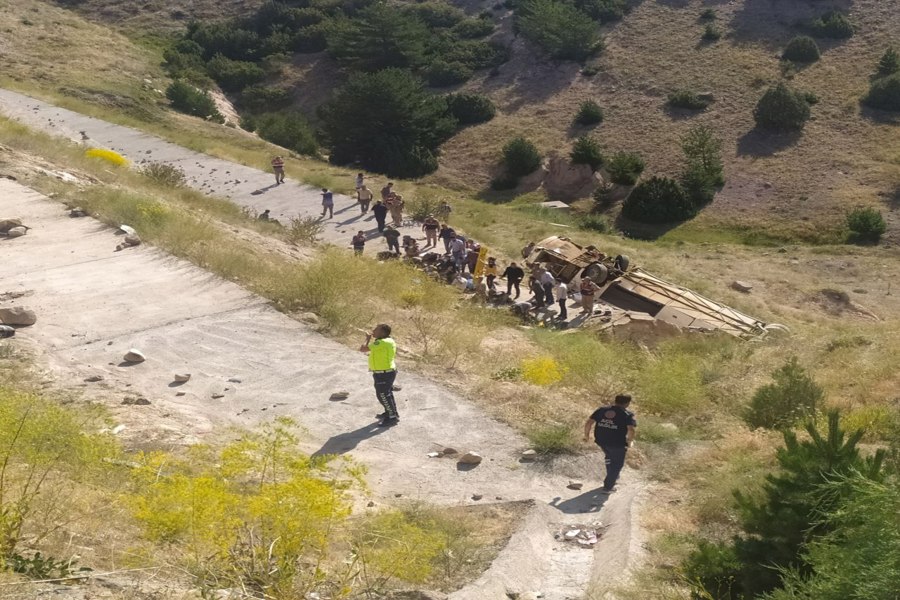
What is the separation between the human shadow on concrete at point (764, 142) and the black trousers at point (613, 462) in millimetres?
28757

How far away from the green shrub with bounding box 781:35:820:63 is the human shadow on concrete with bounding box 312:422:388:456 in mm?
36796

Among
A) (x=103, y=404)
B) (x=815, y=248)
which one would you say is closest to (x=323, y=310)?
(x=103, y=404)

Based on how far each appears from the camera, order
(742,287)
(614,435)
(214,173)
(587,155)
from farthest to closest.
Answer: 1. (587,155)
2. (214,173)
3. (742,287)
4. (614,435)

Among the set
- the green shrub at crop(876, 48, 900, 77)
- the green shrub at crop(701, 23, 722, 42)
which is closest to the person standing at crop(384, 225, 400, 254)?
the green shrub at crop(876, 48, 900, 77)

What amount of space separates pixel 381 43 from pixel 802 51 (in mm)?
20458

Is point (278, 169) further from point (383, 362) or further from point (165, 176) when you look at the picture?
point (383, 362)

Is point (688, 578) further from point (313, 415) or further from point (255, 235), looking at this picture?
point (255, 235)

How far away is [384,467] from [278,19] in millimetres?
48573

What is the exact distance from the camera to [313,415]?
1060 cm

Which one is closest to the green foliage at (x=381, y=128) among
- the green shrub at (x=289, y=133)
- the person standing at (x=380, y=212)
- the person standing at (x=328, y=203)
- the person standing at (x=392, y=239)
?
the green shrub at (x=289, y=133)

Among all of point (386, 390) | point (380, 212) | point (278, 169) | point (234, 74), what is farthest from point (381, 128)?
point (386, 390)

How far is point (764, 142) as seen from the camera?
35.4 m

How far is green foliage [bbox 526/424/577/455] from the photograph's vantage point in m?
9.92

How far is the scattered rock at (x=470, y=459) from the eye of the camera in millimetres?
9586
